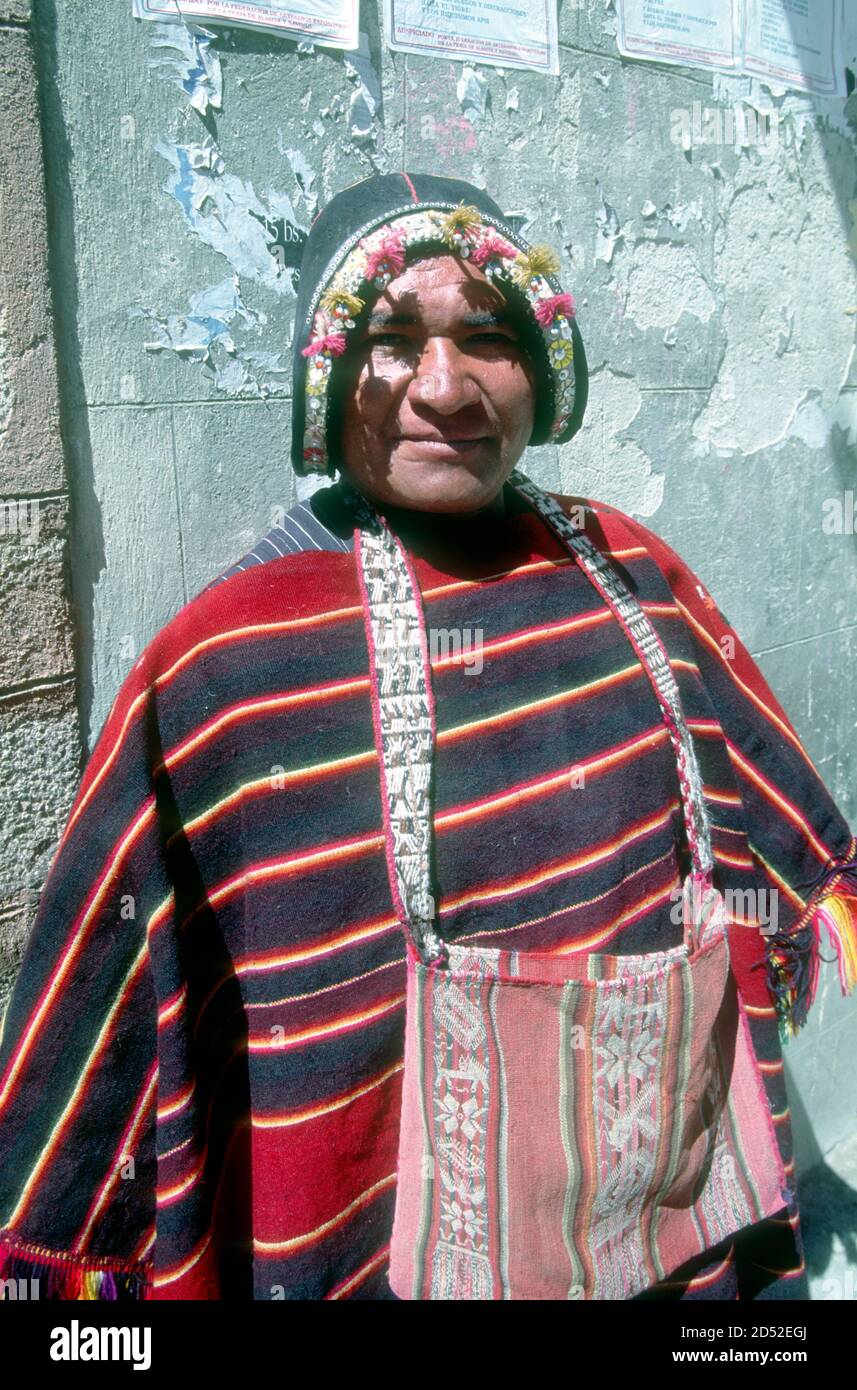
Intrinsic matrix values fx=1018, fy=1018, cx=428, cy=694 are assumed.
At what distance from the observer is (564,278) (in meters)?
2.20

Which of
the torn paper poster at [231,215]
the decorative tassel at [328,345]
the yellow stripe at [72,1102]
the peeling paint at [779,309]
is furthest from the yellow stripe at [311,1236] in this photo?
the peeling paint at [779,309]

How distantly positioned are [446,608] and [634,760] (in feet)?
1.27

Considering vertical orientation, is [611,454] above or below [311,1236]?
above

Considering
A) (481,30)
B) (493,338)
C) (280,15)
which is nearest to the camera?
(493,338)

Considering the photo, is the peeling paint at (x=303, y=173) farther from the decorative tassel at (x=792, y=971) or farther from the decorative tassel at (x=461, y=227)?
the decorative tassel at (x=792, y=971)

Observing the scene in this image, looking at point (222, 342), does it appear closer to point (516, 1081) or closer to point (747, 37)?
point (516, 1081)

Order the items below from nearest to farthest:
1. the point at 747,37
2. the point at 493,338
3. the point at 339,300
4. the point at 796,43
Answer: the point at 339,300 → the point at 493,338 → the point at 747,37 → the point at 796,43

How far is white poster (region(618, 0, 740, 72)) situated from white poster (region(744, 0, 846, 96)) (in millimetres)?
66

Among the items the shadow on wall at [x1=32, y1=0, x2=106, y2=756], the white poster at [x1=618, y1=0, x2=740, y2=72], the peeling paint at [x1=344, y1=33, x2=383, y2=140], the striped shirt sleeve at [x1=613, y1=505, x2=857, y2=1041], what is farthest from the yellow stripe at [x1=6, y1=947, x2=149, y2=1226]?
the white poster at [x1=618, y1=0, x2=740, y2=72]

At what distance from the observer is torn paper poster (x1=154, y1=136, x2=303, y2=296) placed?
168 cm

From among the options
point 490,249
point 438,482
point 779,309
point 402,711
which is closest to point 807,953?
point 402,711

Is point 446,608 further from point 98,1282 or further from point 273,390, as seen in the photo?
point 98,1282

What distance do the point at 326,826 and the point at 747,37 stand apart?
2289 mm

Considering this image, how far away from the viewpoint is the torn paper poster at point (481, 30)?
6.17ft
